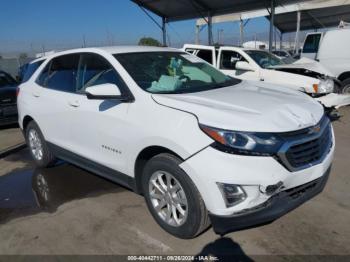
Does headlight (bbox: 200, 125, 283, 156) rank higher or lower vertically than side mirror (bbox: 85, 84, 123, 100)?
lower

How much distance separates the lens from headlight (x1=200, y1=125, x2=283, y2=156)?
9.05ft

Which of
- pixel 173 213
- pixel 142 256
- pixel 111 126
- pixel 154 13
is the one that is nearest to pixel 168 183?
pixel 173 213

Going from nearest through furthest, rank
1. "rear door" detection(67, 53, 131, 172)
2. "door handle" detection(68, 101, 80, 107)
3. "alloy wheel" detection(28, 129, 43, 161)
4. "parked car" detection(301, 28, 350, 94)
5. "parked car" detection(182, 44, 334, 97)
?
"rear door" detection(67, 53, 131, 172)
"door handle" detection(68, 101, 80, 107)
"alloy wheel" detection(28, 129, 43, 161)
"parked car" detection(182, 44, 334, 97)
"parked car" detection(301, 28, 350, 94)

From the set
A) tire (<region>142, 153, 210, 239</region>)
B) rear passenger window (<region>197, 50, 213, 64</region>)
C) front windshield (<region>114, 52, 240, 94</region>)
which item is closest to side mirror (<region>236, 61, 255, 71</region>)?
rear passenger window (<region>197, 50, 213, 64</region>)

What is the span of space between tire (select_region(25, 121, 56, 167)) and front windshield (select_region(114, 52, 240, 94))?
2.07m

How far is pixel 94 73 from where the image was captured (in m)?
4.20

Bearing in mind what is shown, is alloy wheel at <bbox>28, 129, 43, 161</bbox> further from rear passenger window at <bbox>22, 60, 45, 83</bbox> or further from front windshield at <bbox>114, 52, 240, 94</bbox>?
front windshield at <bbox>114, 52, 240, 94</bbox>

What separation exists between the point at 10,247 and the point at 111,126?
1500 millimetres

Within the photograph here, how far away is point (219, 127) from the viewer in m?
2.85

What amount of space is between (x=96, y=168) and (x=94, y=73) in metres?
1.12

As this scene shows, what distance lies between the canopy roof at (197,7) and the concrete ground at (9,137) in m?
9.91

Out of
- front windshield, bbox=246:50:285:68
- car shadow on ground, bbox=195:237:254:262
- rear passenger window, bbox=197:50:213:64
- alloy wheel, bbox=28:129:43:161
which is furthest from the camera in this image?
rear passenger window, bbox=197:50:213:64

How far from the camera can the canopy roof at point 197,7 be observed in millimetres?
15406

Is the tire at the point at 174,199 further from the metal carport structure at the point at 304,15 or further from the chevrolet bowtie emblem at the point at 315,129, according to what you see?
the metal carport structure at the point at 304,15
